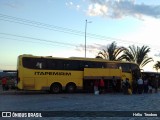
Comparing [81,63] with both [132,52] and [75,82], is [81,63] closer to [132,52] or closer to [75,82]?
[75,82]

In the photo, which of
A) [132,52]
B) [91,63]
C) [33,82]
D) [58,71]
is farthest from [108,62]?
[132,52]

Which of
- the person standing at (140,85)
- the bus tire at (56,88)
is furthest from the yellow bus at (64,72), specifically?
the person standing at (140,85)

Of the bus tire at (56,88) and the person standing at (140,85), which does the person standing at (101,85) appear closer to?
the person standing at (140,85)

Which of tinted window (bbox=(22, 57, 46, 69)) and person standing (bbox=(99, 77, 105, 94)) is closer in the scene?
tinted window (bbox=(22, 57, 46, 69))

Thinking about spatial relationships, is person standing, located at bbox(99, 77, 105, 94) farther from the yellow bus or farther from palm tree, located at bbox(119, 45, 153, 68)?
palm tree, located at bbox(119, 45, 153, 68)

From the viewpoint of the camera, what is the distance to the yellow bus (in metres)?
33.2

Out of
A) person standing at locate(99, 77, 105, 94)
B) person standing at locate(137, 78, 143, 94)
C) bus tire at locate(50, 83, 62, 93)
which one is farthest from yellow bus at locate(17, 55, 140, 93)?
person standing at locate(137, 78, 143, 94)

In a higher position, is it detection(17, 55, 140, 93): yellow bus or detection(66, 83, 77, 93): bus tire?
detection(17, 55, 140, 93): yellow bus

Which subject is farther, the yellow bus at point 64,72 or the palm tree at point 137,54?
the palm tree at point 137,54

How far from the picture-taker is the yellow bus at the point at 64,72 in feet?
109

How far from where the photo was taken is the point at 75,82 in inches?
1420

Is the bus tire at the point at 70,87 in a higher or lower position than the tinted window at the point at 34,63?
lower

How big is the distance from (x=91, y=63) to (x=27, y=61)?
6.83 metres

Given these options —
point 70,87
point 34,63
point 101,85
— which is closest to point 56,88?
point 70,87
